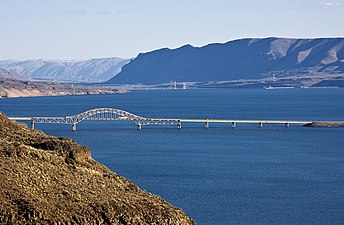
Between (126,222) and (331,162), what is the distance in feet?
151

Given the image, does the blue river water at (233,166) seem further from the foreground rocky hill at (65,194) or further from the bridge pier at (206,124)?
the foreground rocky hill at (65,194)

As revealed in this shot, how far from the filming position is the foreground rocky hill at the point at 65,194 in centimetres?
2430

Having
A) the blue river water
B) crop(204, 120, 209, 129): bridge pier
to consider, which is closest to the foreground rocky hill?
the blue river water

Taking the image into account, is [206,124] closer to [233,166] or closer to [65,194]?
[233,166]

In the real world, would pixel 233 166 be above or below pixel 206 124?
above

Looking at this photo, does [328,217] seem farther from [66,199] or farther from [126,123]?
[126,123]

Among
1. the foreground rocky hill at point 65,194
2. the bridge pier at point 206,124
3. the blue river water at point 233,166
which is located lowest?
the bridge pier at point 206,124

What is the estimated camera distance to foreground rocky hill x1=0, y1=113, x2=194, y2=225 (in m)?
24.3

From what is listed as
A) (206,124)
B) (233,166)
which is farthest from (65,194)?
(206,124)

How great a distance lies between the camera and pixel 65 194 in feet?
85.6

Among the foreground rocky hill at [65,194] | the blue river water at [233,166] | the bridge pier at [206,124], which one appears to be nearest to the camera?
the foreground rocky hill at [65,194]

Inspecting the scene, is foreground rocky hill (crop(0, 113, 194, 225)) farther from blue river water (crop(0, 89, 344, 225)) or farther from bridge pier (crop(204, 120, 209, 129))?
bridge pier (crop(204, 120, 209, 129))

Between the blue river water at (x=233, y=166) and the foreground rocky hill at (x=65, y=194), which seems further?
the blue river water at (x=233, y=166)

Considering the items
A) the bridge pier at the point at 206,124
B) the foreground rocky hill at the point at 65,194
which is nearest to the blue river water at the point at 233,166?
the bridge pier at the point at 206,124
